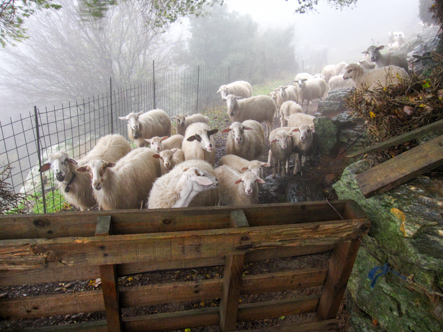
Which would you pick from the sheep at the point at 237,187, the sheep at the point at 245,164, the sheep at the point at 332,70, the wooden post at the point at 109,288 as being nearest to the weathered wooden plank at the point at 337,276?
the wooden post at the point at 109,288

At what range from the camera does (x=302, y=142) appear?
21.6 ft

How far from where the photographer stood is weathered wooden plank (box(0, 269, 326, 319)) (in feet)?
6.32

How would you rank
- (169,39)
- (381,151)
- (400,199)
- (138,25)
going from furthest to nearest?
(169,39) → (138,25) → (381,151) → (400,199)

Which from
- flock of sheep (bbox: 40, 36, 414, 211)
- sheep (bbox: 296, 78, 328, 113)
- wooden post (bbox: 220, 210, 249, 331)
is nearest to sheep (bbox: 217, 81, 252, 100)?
sheep (bbox: 296, 78, 328, 113)

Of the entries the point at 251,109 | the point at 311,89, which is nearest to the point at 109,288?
the point at 251,109

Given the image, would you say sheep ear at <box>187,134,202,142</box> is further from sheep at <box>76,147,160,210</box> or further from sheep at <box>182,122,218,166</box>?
sheep at <box>76,147,160,210</box>

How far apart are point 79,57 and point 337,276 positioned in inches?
849

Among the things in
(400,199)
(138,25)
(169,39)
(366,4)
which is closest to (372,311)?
(400,199)

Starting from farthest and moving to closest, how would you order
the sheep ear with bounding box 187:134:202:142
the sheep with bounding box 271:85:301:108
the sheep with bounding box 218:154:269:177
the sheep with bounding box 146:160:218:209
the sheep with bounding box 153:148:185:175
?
the sheep with bounding box 271:85:301:108 < the sheep ear with bounding box 187:134:202:142 < the sheep with bounding box 153:148:185:175 < the sheep with bounding box 218:154:269:177 < the sheep with bounding box 146:160:218:209

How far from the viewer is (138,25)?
17562mm

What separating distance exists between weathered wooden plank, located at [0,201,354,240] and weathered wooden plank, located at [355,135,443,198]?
0.86 feet

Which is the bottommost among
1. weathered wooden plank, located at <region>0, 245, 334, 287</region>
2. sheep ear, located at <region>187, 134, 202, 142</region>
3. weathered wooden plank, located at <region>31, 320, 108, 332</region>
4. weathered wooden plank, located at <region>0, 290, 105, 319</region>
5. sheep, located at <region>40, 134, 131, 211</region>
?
sheep, located at <region>40, 134, 131, 211</region>

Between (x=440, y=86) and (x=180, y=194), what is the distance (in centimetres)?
323

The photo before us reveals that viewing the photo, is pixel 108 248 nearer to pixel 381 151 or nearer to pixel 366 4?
pixel 381 151
